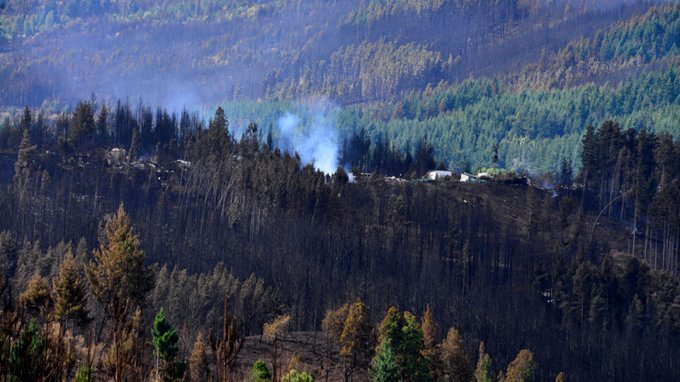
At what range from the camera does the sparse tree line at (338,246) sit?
10075 centimetres

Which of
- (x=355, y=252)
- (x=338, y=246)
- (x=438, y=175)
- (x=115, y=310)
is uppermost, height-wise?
(x=438, y=175)

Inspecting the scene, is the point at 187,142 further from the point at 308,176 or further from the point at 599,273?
the point at 599,273

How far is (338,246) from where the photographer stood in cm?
11769

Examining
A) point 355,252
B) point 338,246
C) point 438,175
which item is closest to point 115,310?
point 338,246

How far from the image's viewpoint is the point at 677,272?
135500mm

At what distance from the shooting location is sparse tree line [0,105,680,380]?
101m

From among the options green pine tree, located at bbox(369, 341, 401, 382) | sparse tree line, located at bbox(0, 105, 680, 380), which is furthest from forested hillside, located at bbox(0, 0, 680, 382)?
sparse tree line, located at bbox(0, 105, 680, 380)

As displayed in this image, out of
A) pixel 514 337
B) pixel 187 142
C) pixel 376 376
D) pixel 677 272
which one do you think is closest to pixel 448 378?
pixel 376 376

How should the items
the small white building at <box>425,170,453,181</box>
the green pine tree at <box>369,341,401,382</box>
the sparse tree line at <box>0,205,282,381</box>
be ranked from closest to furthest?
the sparse tree line at <box>0,205,282,381</box>, the green pine tree at <box>369,341,401,382</box>, the small white building at <box>425,170,453,181</box>

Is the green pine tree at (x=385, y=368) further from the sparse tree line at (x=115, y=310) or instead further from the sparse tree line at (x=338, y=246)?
the sparse tree line at (x=338, y=246)

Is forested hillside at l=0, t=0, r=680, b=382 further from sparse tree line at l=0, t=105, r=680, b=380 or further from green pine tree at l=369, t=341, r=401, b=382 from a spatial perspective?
sparse tree line at l=0, t=105, r=680, b=380

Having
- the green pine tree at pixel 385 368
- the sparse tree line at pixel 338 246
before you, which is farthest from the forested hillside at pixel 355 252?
the sparse tree line at pixel 338 246

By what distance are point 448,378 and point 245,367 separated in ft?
48.5

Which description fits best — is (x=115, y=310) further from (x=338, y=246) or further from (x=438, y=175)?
(x=438, y=175)
